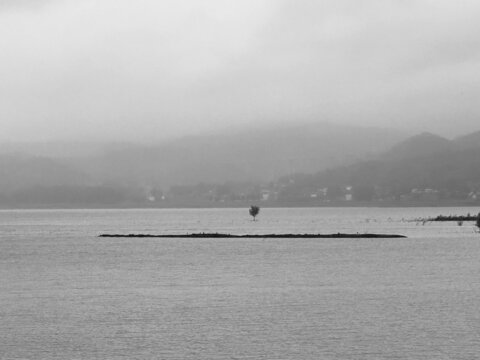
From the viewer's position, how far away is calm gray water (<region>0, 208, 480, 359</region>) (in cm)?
4350

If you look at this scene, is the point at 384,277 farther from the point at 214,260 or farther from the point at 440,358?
the point at 440,358

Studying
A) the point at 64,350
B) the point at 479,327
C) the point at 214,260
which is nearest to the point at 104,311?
the point at 64,350

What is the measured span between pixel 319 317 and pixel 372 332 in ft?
20.8

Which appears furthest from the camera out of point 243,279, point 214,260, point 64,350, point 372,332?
point 214,260

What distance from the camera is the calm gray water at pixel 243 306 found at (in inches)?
1713

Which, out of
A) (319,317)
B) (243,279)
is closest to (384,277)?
(243,279)

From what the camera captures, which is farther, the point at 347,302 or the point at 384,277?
the point at 384,277

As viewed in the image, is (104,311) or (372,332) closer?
(372,332)

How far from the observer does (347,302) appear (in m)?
61.1

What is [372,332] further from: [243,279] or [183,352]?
[243,279]

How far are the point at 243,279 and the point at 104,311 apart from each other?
25747 mm

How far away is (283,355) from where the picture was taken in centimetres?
4150

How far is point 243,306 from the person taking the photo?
195 feet

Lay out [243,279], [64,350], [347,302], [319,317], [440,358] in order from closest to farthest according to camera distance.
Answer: [440,358]
[64,350]
[319,317]
[347,302]
[243,279]
